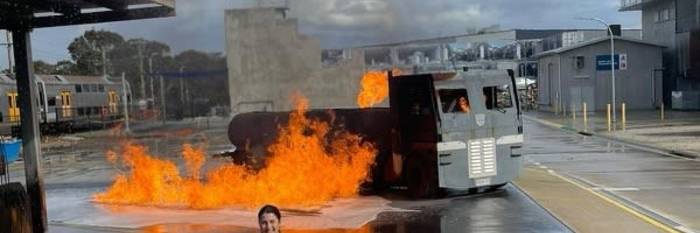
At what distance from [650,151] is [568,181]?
822 centimetres

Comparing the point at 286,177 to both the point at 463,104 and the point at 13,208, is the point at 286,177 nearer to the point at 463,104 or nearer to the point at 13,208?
the point at 463,104

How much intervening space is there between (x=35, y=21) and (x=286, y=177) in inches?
182

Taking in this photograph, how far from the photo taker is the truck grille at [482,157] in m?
11.3

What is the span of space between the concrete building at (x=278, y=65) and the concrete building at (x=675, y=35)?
133ft

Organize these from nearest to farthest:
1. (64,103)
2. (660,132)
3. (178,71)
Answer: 1. (178,71)
2. (660,132)
3. (64,103)

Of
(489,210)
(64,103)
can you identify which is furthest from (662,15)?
(489,210)

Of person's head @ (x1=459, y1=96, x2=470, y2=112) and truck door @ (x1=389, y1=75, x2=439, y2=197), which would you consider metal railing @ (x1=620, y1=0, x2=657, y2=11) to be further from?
truck door @ (x1=389, y1=75, x2=439, y2=197)

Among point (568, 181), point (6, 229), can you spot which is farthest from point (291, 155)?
point (568, 181)

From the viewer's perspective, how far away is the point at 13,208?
8.00 m

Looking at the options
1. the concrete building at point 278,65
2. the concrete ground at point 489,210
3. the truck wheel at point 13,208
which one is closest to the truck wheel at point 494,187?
the concrete ground at point 489,210

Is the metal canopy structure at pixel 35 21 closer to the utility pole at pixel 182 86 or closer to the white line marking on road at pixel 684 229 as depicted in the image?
the utility pole at pixel 182 86

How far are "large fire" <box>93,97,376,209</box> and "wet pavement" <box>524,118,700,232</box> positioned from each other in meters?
4.44

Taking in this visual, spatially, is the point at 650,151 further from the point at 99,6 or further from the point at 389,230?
the point at 99,6

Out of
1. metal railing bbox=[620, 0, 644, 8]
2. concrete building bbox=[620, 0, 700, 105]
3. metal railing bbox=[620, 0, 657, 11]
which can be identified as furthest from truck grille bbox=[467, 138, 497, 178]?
metal railing bbox=[620, 0, 644, 8]
